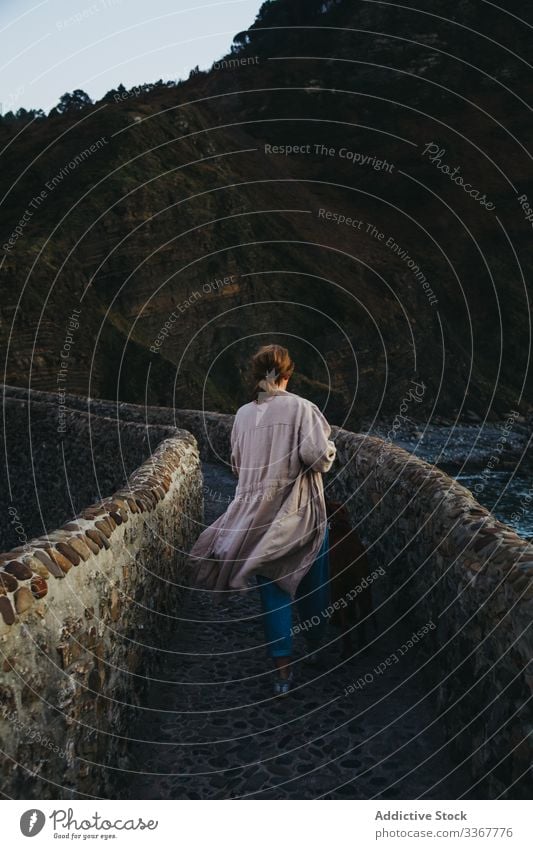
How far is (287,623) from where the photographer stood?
16.6 ft

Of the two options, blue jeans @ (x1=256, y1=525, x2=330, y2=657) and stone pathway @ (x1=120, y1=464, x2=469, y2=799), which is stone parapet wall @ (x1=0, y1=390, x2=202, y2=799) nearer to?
stone pathway @ (x1=120, y1=464, x2=469, y2=799)

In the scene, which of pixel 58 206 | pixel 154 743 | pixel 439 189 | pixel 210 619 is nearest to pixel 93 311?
pixel 58 206

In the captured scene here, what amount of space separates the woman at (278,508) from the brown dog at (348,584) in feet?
1.19

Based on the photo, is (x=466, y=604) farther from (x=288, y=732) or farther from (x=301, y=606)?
(x=301, y=606)

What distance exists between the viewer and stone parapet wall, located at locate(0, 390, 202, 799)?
10.1 feet

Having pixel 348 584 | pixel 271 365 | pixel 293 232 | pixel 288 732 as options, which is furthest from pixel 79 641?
pixel 293 232

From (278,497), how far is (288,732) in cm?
155

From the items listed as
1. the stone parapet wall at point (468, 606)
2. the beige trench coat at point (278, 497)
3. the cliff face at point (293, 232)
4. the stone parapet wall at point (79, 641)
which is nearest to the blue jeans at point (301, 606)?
the beige trench coat at point (278, 497)

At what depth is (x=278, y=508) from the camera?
5.21 m

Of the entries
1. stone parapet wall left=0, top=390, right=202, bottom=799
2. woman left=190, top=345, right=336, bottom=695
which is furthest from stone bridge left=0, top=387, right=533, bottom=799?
woman left=190, top=345, right=336, bottom=695

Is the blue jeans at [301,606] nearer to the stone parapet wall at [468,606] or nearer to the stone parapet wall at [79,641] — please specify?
the stone parapet wall at [468,606]

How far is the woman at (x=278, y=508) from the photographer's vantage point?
5074 mm
